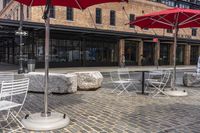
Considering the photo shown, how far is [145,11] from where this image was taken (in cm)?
3884

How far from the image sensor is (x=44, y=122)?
18.6 ft

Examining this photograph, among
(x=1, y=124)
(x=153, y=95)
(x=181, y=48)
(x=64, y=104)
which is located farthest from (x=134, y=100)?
(x=181, y=48)

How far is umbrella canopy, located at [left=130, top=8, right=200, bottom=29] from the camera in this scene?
361 inches

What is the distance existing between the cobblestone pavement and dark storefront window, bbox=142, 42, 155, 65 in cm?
2822

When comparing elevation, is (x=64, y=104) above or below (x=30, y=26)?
below

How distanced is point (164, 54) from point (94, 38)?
43.9ft

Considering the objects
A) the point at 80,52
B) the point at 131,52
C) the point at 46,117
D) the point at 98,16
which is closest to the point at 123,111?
the point at 46,117

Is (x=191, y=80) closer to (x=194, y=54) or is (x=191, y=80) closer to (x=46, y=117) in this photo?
(x=46, y=117)

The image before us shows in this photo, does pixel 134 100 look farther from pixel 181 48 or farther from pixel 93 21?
pixel 181 48

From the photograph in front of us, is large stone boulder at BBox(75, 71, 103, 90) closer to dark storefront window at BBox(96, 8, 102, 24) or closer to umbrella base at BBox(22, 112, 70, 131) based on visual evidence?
umbrella base at BBox(22, 112, 70, 131)

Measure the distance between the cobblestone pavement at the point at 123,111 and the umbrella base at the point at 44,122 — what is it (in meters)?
0.16

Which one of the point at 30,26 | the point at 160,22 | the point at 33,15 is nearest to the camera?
the point at 160,22

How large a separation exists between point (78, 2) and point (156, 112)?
3.35 meters

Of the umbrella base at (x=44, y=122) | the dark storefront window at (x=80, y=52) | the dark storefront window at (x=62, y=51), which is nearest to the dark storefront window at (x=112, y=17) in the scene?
the dark storefront window at (x=80, y=52)
